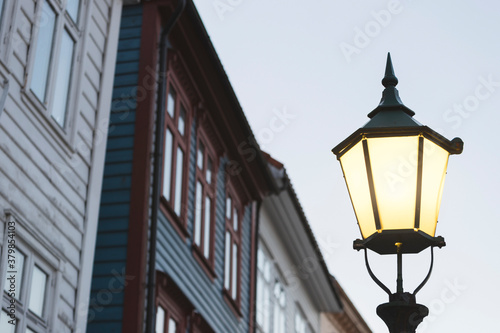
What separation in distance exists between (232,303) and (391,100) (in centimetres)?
1210

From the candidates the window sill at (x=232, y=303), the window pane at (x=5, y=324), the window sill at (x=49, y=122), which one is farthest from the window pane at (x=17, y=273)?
the window sill at (x=232, y=303)

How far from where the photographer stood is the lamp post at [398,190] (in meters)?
5.11

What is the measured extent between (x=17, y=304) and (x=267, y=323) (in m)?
13.0

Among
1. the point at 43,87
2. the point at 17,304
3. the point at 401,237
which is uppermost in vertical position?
the point at 43,87

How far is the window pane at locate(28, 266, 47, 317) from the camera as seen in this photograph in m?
9.11

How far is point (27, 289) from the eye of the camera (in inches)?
350

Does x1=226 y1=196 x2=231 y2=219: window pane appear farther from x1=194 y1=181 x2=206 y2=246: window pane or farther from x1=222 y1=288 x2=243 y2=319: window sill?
x1=194 y1=181 x2=206 y2=246: window pane

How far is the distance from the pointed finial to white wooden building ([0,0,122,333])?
407cm

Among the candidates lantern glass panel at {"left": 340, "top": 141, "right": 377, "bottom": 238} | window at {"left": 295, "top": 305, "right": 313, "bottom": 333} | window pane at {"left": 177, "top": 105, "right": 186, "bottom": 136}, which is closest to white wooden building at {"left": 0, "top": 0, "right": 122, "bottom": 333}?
window pane at {"left": 177, "top": 105, "right": 186, "bottom": 136}

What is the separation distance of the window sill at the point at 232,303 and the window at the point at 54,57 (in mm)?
7363

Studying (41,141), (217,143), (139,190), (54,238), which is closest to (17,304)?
(54,238)

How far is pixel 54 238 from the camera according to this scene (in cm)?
966

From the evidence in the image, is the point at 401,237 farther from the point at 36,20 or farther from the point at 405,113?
the point at 36,20

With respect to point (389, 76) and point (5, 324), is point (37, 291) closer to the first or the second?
point (5, 324)
